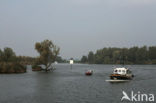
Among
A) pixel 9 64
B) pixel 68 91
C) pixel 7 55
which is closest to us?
pixel 68 91

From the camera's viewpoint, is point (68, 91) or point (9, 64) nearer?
point (68, 91)

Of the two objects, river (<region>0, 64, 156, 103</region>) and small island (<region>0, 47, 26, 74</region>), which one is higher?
small island (<region>0, 47, 26, 74</region>)

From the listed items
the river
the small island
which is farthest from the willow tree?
the river

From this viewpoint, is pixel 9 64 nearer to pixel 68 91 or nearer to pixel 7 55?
pixel 7 55

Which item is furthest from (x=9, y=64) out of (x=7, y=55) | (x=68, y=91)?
(x=68, y=91)

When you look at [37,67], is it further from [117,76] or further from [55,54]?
[117,76]

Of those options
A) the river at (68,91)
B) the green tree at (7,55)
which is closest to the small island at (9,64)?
the green tree at (7,55)

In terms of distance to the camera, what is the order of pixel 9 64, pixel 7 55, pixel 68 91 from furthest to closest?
pixel 7 55, pixel 9 64, pixel 68 91

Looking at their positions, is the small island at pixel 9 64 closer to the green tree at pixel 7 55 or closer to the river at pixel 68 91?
the green tree at pixel 7 55

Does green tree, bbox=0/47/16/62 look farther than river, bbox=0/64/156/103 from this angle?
Yes

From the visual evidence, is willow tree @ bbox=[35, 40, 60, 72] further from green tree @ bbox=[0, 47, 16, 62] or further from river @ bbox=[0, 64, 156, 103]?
river @ bbox=[0, 64, 156, 103]

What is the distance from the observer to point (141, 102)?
105 feet

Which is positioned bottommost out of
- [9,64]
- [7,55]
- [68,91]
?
[68,91]

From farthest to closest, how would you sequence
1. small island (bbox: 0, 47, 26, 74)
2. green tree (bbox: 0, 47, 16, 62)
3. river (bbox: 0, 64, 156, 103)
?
green tree (bbox: 0, 47, 16, 62)
small island (bbox: 0, 47, 26, 74)
river (bbox: 0, 64, 156, 103)
